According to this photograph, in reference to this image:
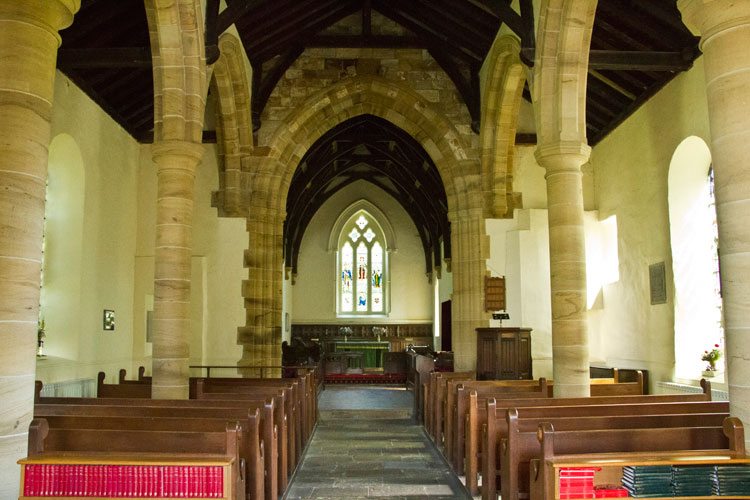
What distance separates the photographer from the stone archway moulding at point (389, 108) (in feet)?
38.8

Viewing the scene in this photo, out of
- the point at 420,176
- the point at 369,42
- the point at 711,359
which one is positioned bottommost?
the point at 711,359

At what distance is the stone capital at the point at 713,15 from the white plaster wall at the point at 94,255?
24.6 feet

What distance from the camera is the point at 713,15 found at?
3814mm

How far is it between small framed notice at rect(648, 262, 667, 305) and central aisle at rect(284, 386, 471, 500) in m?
3.90

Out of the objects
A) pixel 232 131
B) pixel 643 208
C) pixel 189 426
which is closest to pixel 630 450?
pixel 189 426

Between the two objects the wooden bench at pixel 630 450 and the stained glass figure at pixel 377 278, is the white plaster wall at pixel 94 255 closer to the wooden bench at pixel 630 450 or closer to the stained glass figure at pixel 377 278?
the wooden bench at pixel 630 450

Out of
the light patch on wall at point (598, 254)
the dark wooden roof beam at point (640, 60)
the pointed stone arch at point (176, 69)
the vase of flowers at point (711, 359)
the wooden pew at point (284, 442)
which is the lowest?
the wooden pew at point (284, 442)

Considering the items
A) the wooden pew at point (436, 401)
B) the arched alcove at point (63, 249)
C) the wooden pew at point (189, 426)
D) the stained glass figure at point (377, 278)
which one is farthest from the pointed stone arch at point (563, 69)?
the stained glass figure at point (377, 278)

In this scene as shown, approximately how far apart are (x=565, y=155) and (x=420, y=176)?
9388 mm

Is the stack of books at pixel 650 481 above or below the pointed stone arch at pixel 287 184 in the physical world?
below

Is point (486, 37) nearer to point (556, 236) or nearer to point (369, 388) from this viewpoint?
point (556, 236)

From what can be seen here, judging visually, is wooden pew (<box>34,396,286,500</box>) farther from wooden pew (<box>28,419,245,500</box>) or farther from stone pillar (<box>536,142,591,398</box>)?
stone pillar (<box>536,142,591,398</box>)

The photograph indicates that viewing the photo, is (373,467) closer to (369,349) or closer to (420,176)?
(420,176)

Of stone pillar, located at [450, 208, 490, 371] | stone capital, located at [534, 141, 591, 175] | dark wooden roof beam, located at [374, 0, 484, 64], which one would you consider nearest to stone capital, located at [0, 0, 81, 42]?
stone capital, located at [534, 141, 591, 175]
